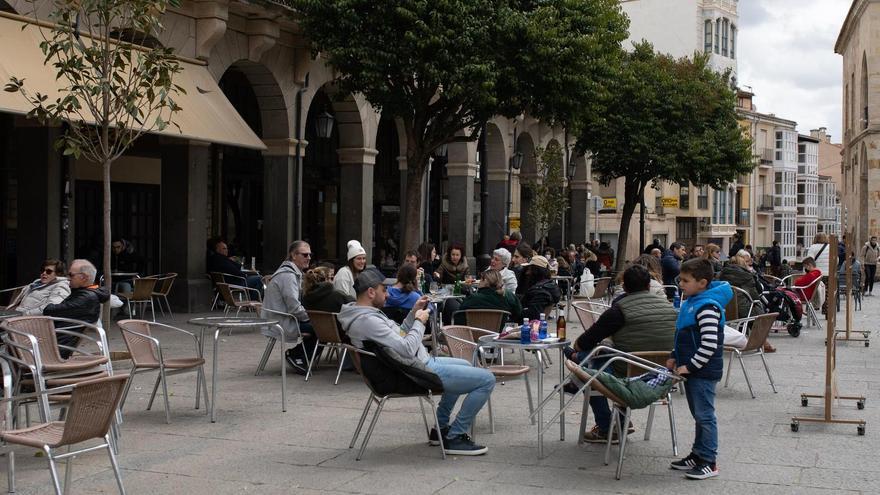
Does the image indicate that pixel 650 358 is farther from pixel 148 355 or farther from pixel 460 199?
Result: pixel 460 199

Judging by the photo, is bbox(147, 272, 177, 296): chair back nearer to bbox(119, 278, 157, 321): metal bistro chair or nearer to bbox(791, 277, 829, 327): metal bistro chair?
bbox(119, 278, 157, 321): metal bistro chair

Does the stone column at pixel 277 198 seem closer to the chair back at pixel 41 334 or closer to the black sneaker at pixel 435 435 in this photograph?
the chair back at pixel 41 334

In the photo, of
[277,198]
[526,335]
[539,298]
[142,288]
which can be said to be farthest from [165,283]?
[526,335]

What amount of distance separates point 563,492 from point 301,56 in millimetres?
16219

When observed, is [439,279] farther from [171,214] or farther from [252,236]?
[252,236]

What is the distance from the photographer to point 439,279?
16.1 metres

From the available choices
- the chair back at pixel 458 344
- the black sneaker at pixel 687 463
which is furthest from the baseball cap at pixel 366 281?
the black sneaker at pixel 687 463

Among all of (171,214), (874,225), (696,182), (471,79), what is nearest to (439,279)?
(471,79)

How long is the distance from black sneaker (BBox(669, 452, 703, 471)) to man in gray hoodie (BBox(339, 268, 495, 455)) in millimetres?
1330

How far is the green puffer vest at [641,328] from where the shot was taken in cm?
796

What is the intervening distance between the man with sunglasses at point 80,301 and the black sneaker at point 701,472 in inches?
198

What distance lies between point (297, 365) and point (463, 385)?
4.49 m

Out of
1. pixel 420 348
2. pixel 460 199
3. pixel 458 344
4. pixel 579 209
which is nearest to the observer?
pixel 420 348

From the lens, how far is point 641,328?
26.1ft
